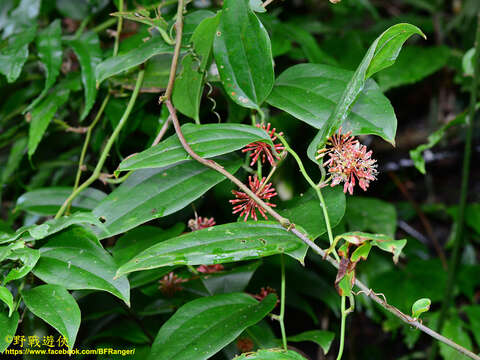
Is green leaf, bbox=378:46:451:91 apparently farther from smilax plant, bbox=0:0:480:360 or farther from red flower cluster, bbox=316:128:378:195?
red flower cluster, bbox=316:128:378:195

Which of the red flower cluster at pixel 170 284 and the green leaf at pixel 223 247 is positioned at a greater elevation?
the green leaf at pixel 223 247

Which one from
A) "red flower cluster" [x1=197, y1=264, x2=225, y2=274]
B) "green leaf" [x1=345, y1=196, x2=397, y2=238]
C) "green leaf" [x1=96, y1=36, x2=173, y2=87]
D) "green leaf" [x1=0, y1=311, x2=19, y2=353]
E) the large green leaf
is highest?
"green leaf" [x1=96, y1=36, x2=173, y2=87]

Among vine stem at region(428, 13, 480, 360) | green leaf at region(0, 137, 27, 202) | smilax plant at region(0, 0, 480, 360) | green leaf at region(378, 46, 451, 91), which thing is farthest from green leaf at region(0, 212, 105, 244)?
green leaf at region(378, 46, 451, 91)

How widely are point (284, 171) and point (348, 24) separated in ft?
2.32

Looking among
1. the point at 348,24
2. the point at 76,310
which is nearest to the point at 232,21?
the point at 76,310

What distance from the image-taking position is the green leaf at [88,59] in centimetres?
79

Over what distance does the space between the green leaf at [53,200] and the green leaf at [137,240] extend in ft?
0.33

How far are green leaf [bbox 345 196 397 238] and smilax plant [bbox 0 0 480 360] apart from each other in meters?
0.21

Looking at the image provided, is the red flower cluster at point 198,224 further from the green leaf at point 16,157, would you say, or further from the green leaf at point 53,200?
the green leaf at point 16,157

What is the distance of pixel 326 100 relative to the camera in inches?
24.7

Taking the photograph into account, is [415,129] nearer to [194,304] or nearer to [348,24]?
[348,24]

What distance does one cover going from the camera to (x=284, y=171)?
1173mm

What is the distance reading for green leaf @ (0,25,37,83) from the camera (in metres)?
0.78

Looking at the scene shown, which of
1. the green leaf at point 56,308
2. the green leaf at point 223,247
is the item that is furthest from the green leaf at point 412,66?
the green leaf at point 56,308
